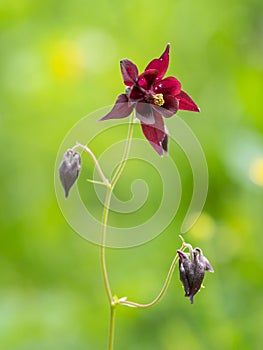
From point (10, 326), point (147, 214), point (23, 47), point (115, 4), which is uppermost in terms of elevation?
point (115, 4)

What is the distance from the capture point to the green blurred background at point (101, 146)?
10.1ft

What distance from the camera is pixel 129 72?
5.65ft

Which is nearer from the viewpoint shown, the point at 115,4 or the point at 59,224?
the point at 59,224

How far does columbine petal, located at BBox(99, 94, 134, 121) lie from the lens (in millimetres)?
1670

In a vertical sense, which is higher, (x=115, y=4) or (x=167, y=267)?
(x=115, y=4)

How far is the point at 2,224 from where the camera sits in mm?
3854

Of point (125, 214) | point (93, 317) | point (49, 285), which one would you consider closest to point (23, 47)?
point (125, 214)

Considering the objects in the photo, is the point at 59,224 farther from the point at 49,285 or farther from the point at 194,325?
the point at 194,325

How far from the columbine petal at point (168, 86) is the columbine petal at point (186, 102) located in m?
0.02

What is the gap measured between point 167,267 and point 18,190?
1034mm

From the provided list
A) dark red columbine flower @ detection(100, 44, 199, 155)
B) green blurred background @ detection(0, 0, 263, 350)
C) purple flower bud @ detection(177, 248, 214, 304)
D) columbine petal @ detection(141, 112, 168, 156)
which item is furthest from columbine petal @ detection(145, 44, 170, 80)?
green blurred background @ detection(0, 0, 263, 350)

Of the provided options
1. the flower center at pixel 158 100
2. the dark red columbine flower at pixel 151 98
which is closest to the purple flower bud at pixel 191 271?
the dark red columbine flower at pixel 151 98

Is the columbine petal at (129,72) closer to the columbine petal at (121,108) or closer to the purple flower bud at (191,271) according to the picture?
the columbine petal at (121,108)

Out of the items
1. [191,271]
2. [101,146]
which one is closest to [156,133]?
[191,271]
